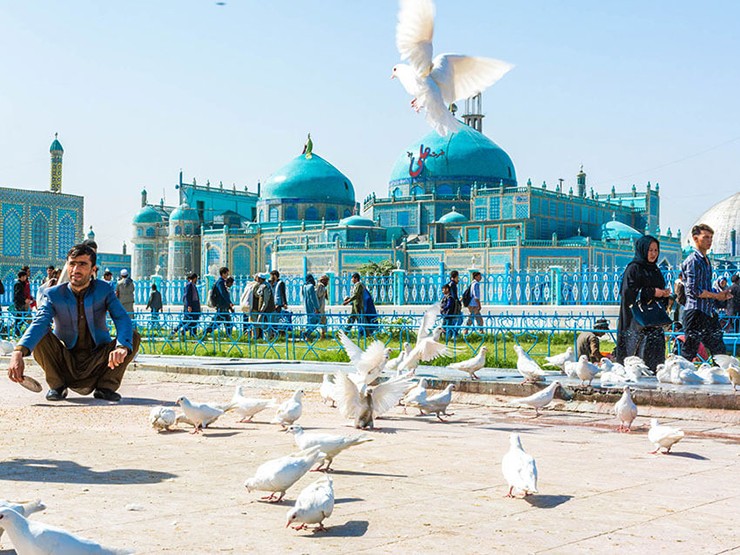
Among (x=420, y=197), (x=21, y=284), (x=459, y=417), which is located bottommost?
(x=459, y=417)

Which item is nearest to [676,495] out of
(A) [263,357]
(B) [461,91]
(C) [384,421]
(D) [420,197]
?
(C) [384,421]

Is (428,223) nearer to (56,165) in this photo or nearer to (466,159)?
(466,159)

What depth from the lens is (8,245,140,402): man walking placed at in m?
7.39

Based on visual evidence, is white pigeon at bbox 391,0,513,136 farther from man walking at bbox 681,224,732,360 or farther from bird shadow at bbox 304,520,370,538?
bird shadow at bbox 304,520,370,538

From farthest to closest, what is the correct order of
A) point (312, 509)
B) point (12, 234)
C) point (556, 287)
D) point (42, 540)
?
point (12, 234), point (556, 287), point (312, 509), point (42, 540)

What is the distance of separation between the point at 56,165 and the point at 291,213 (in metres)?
12.3

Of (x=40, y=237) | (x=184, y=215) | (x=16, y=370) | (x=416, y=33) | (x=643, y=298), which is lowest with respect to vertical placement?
(x=16, y=370)

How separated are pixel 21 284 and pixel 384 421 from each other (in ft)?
35.6

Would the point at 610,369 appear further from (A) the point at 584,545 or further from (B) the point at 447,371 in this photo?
(A) the point at 584,545

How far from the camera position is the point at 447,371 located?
9695 millimetres

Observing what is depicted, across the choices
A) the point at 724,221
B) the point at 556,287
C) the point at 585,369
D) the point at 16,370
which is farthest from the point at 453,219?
the point at 16,370

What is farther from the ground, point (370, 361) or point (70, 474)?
point (370, 361)

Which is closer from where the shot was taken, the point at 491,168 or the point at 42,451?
the point at 42,451

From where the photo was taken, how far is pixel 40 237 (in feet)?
148
